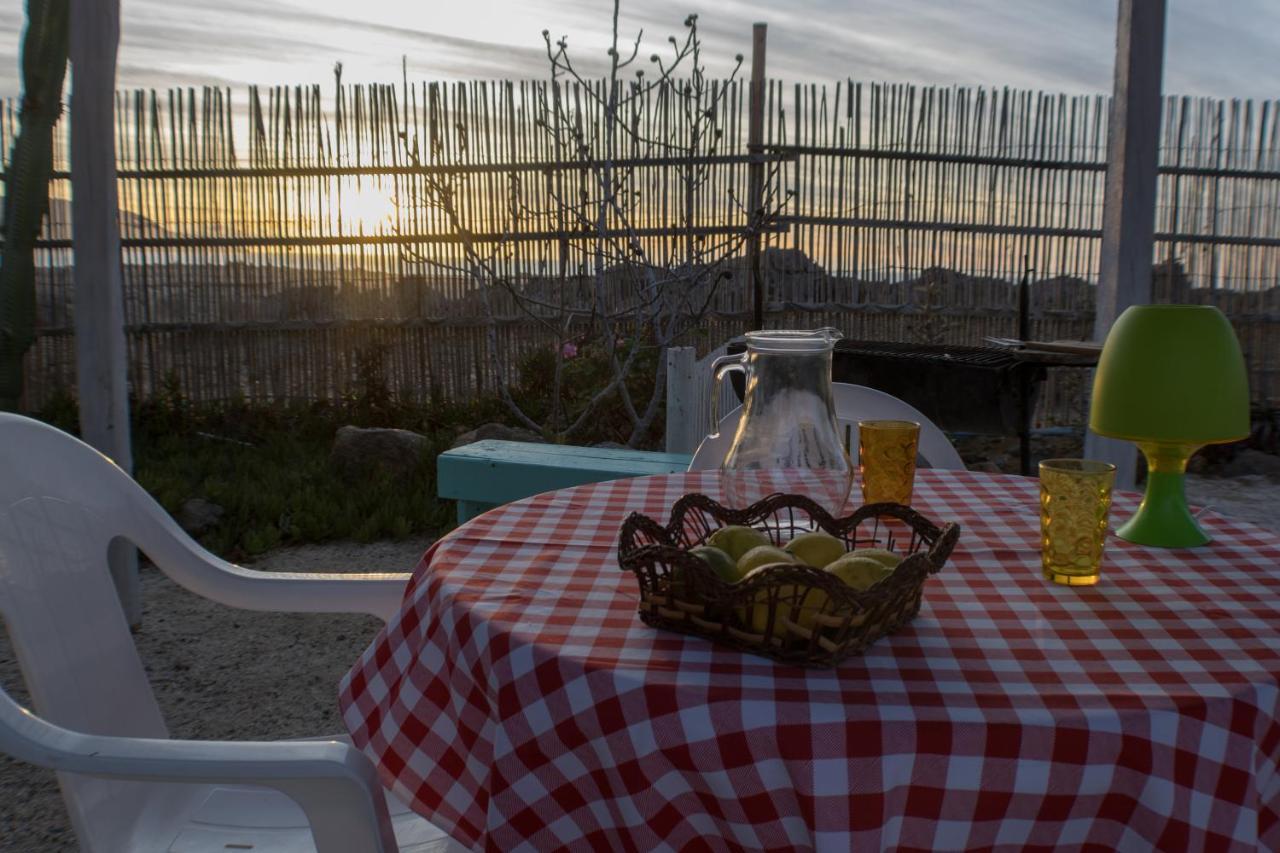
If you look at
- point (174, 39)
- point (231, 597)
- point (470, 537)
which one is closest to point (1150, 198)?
point (470, 537)

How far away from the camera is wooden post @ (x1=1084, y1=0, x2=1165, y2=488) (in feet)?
10.00

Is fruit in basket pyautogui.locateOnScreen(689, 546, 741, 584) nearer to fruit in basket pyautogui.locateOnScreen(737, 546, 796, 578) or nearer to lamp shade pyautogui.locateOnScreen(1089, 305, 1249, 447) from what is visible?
fruit in basket pyautogui.locateOnScreen(737, 546, 796, 578)

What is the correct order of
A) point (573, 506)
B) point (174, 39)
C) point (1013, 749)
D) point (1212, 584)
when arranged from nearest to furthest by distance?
point (1013, 749)
point (1212, 584)
point (573, 506)
point (174, 39)

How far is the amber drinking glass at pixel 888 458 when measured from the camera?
4.88 ft

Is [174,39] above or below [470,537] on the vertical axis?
above

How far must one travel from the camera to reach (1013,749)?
81cm

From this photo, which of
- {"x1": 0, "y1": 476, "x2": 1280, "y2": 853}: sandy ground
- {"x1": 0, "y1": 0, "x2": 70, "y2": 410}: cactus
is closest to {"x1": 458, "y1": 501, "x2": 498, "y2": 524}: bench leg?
{"x1": 0, "y1": 476, "x2": 1280, "y2": 853}: sandy ground

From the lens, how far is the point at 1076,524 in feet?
3.90

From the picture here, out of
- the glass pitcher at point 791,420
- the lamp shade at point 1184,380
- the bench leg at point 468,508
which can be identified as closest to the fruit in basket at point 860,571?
the glass pitcher at point 791,420

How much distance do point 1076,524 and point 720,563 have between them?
455 millimetres

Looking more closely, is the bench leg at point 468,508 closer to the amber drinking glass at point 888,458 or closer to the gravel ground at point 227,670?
the gravel ground at point 227,670

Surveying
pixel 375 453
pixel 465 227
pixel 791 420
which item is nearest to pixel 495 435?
pixel 375 453

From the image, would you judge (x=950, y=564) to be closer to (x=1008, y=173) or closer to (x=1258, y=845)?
(x=1258, y=845)

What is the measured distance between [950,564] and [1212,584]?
0.94 ft
